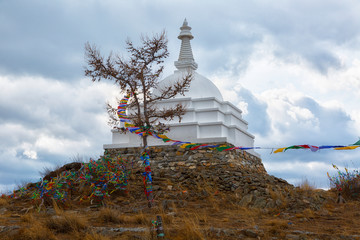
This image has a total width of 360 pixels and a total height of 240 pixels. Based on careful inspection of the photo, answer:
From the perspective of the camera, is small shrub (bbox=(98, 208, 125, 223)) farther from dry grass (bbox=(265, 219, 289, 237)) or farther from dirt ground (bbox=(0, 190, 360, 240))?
dry grass (bbox=(265, 219, 289, 237))

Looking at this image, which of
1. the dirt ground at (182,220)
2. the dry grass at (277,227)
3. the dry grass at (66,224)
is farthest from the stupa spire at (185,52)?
the dry grass at (66,224)

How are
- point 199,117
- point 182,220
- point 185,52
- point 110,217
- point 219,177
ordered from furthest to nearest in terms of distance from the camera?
1. point 185,52
2. point 199,117
3. point 219,177
4. point 110,217
5. point 182,220

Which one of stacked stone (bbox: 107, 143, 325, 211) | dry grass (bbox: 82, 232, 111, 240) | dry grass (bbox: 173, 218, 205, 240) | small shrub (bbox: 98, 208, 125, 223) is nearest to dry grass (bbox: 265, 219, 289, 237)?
dry grass (bbox: 173, 218, 205, 240)

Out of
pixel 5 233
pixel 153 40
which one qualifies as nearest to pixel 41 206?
pixel 5 233

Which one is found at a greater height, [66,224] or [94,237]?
[66,224]

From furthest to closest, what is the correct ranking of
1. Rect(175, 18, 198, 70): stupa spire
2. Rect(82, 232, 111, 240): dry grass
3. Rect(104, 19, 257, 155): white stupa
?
1. Rect(175, 18, 198, 70): stupa spire
2. Rect(104, 19, 257, 155): white stupa
3. Rect(82, 232, 111, 240): dry grass

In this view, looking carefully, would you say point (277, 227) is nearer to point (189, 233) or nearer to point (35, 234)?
point (189, 233)

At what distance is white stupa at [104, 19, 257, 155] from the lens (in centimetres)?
1657

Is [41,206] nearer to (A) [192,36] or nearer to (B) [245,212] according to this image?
(B) [245,212]

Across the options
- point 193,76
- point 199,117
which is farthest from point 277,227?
point 193,76

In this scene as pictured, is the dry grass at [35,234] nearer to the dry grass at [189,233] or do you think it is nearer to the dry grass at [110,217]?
the dry grass at [110,217]

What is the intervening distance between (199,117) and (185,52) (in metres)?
3.57

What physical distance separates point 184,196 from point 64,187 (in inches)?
147

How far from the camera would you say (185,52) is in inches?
758
